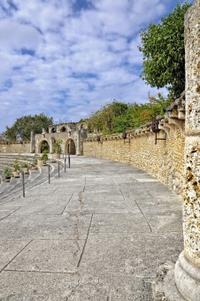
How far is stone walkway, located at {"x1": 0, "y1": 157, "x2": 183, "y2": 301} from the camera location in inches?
85.6

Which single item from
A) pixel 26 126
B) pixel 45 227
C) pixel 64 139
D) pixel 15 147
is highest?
pixel 26 126

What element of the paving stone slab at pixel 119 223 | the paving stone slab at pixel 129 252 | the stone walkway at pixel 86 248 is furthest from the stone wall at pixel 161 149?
the paving stone slab at pixel 129 252

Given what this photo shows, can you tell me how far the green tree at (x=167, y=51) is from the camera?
1201 centimetres

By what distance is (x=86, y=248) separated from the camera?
3.03 m

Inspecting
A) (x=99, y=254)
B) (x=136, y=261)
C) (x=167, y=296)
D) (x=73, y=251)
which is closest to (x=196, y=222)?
(x=167, y=296)

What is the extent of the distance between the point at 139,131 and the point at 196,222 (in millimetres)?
10901

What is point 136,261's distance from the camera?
2.64 m

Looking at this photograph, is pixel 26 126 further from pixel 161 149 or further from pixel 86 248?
pixel 86 248

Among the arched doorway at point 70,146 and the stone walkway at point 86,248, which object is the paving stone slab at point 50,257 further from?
the arched doorway at point 70,146

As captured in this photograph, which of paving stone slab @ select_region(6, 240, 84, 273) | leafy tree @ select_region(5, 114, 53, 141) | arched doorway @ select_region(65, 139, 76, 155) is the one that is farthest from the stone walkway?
leafy tree @ select_region(5, 114, 53, 141)

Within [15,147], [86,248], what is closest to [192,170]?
[86,248]

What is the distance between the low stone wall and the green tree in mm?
33763

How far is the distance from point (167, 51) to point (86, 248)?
37.8ft

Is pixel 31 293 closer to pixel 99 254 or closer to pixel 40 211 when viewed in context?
pixel 99 254
